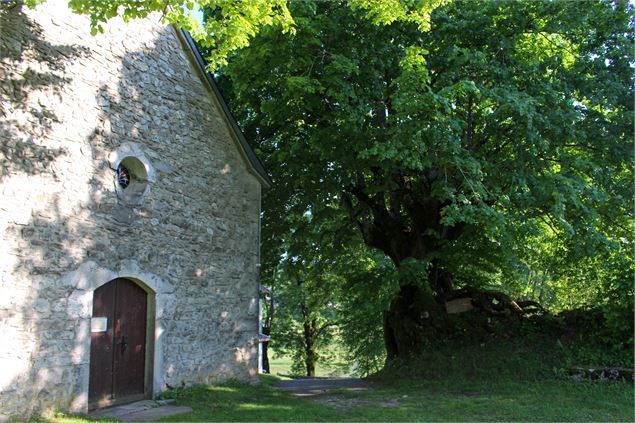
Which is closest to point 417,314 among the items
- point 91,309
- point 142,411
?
point 142,411

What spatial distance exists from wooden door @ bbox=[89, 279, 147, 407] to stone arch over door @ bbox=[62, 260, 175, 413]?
0.13m

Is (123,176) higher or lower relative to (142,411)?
higher

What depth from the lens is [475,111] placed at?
1153cm

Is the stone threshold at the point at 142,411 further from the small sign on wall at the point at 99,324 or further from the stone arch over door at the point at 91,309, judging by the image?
the small sign on wall at the point at 99,324

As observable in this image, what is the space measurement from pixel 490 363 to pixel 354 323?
11721mm

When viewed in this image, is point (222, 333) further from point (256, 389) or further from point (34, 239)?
point (34, 239)

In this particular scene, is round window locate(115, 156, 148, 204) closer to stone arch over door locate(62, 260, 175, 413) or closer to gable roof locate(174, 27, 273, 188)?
stone arch over door locate(62, 260, 175, 413)

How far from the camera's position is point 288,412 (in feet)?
26.6

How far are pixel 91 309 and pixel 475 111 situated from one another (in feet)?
28.1

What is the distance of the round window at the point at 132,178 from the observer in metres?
8.84

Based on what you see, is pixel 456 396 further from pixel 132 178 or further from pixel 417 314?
pixel 132 178

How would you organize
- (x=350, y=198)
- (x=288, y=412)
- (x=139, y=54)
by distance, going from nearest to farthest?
(x=288, y=412)
(x=139, y=54)
(x=350, y=198)

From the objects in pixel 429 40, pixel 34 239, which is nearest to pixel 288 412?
pixel 34 239

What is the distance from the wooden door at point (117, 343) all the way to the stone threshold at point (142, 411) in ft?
0.76
